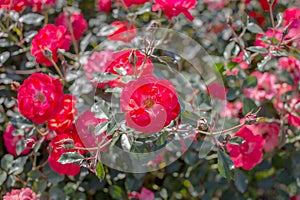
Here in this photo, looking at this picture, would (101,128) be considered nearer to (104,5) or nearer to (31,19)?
(31,19)

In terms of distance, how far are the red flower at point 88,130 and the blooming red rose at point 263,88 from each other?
59 centimetres

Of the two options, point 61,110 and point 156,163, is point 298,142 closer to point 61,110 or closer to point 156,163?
point 156,163

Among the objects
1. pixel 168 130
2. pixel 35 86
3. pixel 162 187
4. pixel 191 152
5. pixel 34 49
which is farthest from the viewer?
pixel 162 187

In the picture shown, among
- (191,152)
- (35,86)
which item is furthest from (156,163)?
(35,86)

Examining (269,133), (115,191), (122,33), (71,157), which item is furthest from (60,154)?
(269,133)

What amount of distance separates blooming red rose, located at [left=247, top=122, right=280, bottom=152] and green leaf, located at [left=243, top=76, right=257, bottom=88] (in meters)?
0.13

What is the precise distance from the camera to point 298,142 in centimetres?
197

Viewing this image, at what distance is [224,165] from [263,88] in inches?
25.6

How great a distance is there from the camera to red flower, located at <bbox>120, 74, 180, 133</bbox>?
1.24m

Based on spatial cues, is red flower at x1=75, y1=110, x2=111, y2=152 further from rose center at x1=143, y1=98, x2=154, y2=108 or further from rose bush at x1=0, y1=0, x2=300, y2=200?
rose center at x1=143, y1=98, x2=154, y2=108

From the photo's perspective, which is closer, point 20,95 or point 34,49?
point 20,95

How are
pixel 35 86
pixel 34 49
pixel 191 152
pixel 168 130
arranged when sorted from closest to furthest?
1. pixel 168 130
2. pixel 35 86
3. pixel 34 49
4. pixel 191 152

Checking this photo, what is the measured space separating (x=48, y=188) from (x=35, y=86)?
479 millimetres

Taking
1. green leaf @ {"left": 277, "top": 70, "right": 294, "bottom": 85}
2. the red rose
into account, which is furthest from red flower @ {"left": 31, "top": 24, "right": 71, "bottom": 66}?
green leaf @ {"left": 277, "top": 70, "right": 294, "bottom": 85}
